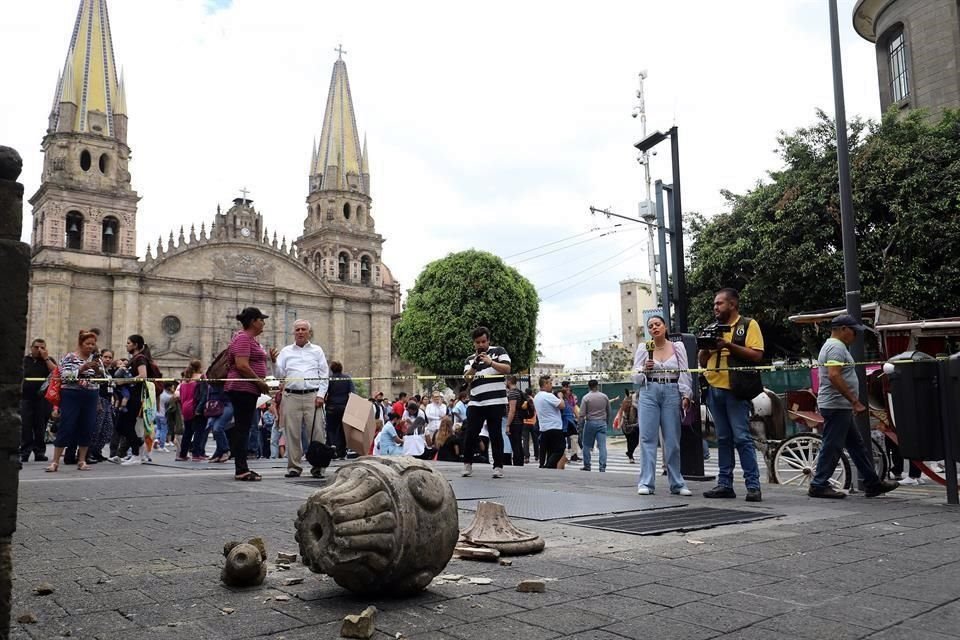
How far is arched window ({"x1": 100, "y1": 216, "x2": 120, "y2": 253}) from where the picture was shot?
5172cm

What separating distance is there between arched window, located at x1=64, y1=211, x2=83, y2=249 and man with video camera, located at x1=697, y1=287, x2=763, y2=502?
52.3 metres

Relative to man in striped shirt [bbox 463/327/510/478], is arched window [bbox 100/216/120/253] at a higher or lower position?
higher

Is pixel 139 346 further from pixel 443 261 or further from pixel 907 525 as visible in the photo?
pixel 443 261

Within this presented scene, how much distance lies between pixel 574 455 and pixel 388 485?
1520cm

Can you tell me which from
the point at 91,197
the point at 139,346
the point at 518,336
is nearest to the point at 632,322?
the point at 518,336

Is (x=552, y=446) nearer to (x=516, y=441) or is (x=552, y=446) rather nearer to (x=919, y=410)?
(x=516, y=441)

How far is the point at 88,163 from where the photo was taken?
→ 51.4 metres

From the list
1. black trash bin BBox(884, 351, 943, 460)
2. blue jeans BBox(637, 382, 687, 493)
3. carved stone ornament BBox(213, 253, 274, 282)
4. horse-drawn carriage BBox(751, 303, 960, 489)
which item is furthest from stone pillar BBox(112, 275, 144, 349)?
black trash bin BBox(884, 351, 943, 460)

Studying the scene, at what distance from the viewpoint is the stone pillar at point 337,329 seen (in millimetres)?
60594

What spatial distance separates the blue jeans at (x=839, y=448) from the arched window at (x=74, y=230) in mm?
53119

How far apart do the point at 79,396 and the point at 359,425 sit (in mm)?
4565

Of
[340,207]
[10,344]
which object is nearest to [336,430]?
[10,344]

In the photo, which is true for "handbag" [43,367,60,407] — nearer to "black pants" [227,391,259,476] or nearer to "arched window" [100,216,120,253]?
"black pants" [227,391,259,476]

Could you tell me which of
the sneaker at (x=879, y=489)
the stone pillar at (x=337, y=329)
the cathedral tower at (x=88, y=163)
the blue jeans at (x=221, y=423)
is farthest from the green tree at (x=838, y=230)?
the cathedral tower at (x=88, y=163)
